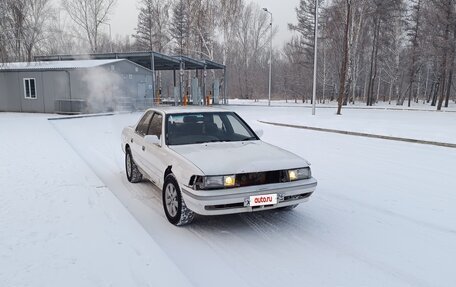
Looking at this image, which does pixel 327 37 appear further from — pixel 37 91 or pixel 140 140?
pixel 140 140

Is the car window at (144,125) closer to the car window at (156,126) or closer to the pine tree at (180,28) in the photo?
the car window at (156,126)

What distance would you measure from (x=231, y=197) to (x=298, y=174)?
3.28 ft

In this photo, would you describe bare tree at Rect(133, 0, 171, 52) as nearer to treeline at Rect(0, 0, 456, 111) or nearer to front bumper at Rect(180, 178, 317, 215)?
treeline at Rect(0, 0, 456, 111)

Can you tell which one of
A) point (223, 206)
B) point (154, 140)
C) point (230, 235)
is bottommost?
point (230, 235)

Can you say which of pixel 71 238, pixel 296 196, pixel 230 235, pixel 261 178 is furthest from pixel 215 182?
pixel 71 238

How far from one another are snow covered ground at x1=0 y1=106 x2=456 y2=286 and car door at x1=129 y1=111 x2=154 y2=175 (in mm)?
532

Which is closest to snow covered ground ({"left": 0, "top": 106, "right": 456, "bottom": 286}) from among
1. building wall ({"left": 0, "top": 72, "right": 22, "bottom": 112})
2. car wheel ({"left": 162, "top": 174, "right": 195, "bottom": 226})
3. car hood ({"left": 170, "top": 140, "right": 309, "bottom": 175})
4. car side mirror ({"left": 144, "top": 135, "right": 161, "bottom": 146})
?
car wheel ({"left": 162, "top": 174, "right": 195, "bottom": 226})

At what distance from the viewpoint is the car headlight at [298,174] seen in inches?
179

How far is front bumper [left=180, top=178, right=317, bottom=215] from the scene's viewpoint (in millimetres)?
4148

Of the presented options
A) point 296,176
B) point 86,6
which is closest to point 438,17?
point 296,176

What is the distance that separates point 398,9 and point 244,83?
1201 inches

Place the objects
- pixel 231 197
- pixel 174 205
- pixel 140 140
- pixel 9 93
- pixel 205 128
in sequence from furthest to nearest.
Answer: pixel 9 93, pixel 140 140, pixel 205 128, pixel 174 205, pixel 231 197

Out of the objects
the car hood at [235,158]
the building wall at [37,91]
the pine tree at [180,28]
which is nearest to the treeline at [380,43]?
the pine tree at [180,28]

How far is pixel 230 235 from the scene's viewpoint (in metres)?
4.46
